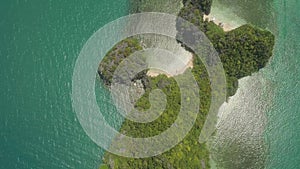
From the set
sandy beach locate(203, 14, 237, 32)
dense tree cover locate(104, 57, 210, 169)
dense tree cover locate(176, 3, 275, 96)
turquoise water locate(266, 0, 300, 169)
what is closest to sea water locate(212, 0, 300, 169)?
turquoise water locate(266, 0, 300, 169)

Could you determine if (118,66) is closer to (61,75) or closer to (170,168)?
(61,75)

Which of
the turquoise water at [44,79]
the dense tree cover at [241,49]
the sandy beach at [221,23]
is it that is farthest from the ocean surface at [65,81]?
the dense tree cover at [241,49]

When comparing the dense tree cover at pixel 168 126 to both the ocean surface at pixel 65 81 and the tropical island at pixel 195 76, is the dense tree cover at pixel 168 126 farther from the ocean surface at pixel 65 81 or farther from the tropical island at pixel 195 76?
the ocean surface at pixel 65 81

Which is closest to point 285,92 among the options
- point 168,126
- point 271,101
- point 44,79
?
point 271,101

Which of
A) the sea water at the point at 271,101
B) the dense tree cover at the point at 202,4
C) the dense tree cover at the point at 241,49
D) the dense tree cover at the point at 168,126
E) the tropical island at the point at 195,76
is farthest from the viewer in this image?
the dense tree cover at the point at 202,4

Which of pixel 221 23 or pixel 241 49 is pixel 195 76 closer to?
pixel 241 49

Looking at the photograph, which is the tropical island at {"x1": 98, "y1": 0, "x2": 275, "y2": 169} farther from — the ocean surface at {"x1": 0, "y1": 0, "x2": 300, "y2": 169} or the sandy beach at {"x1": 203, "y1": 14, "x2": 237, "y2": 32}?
the ocean surface at {"x1": 0, "y1": 0, "x2": 300, "y2": 169}
